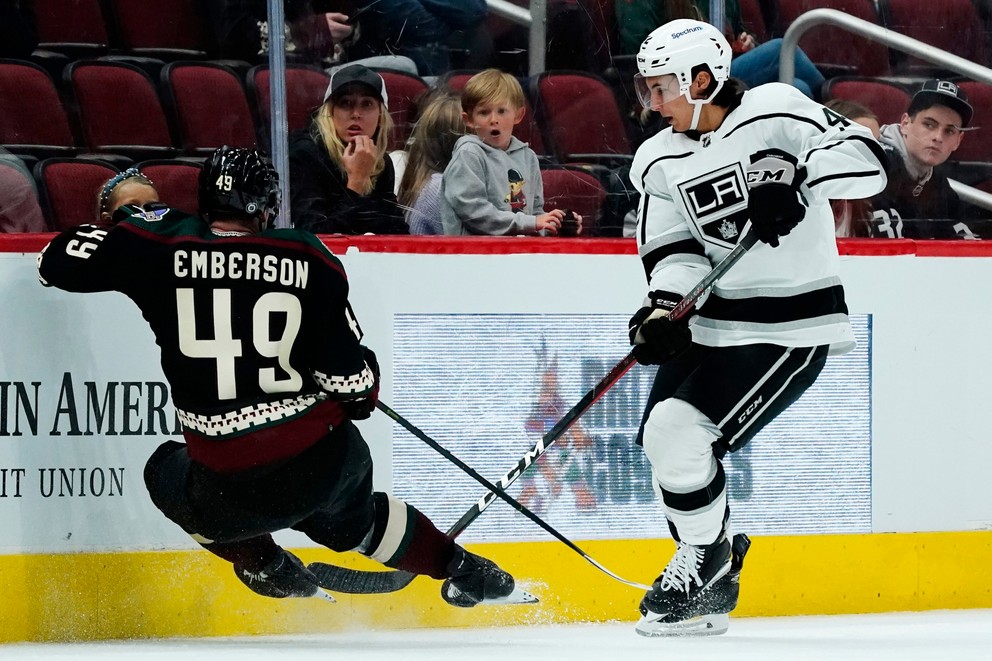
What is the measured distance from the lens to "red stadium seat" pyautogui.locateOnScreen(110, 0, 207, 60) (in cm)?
325

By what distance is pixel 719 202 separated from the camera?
123 inches

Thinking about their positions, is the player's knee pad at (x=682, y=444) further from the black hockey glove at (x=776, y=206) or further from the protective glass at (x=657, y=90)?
the protective glass at (x=657, y=90)

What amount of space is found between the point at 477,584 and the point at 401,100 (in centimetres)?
115

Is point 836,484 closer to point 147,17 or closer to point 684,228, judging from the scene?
point 684,228

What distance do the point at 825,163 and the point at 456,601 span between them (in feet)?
4.23

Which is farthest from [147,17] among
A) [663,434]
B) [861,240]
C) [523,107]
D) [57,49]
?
[861,240]

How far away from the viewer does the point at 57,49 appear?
318 cm

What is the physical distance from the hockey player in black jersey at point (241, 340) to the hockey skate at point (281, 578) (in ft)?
0.60

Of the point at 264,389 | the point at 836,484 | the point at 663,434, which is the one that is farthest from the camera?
the point at 836,484

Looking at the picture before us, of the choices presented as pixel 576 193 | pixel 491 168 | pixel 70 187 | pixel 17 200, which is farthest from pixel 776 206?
pixel 17 200

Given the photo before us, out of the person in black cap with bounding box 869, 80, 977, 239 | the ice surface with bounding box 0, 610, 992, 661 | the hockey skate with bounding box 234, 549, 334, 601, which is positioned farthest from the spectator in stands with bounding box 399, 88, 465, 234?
the person in black cap with bounding box 869, 80, 977, 239

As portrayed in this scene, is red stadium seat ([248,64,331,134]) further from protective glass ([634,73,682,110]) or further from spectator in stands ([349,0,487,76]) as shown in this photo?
protective glass ([634,73,682,110])

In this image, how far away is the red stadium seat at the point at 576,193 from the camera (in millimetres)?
3457

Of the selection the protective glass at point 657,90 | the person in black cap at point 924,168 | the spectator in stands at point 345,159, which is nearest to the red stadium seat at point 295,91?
the spectator in stands at point 345,159
